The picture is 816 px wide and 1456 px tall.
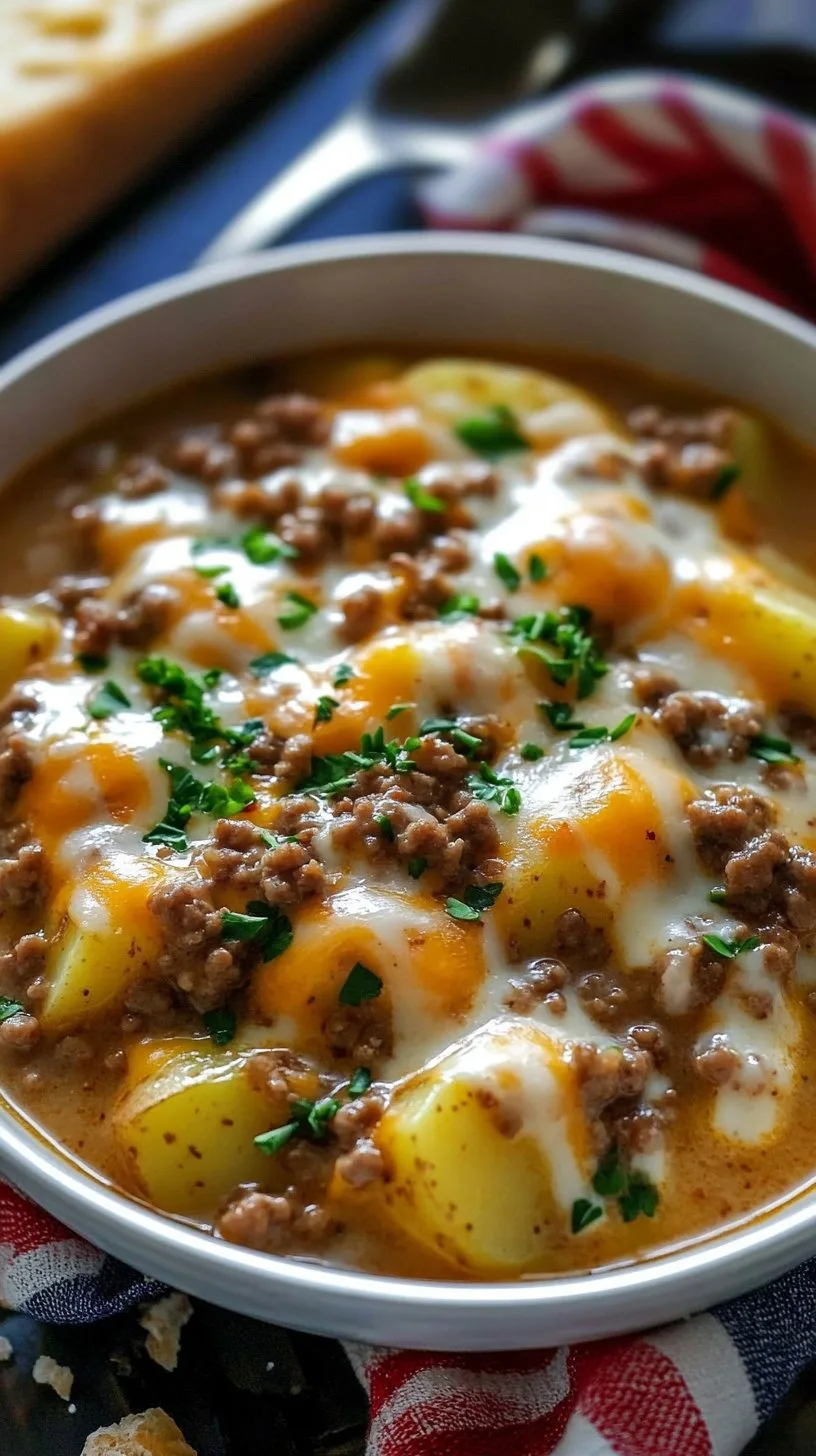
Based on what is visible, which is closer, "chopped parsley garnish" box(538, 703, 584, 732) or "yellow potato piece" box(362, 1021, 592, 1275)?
"yellow potato piece" box(362, 1021, 592, 1275)

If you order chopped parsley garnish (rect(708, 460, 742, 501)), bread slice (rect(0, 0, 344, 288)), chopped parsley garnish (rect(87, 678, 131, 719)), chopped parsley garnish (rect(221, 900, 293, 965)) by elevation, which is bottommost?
chopped parsley garnish (rect(708, 460, 742, 501))

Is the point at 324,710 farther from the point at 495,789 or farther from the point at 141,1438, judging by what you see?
the point at 141,1438

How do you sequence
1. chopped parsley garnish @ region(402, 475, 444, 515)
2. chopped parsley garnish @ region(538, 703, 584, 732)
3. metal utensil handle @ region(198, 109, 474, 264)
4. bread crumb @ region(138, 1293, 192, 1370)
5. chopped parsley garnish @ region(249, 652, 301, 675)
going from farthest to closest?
metal utensil handle @ region(198, 109, 474, 264), chopped parsley garnish @ region(402, 475, 444, 515), chopped parsley garnish @ region(249, 652, 301, 675), chopped parsley garnish @ region(538, 703, 584, 732), bread crumb @ region(138, 1293, 192, 1370)

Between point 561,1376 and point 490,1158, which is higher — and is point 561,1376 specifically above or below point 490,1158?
below

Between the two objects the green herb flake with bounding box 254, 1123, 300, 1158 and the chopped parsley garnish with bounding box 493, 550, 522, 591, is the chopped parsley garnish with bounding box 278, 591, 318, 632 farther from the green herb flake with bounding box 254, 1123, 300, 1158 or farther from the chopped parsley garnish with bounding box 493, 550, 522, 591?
the green herb flake with bounding box 254, 1123, 300, 1158

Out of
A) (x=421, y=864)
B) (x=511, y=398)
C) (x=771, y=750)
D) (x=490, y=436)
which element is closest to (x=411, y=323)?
(x=511, y=398)

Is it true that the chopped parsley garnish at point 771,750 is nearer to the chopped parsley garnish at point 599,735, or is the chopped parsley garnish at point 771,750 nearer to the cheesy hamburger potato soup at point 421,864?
the cheesy hamburger potato soup at point 421,864

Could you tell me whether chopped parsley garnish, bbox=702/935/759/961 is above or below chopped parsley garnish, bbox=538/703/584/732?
below

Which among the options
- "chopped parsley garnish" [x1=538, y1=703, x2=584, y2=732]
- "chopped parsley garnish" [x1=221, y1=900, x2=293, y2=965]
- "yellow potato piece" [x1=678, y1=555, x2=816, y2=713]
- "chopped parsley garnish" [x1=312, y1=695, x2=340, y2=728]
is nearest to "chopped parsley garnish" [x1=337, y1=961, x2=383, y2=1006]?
"chopped parsley garnish" [x1=221, y1=900, x2=293, y2=965]
